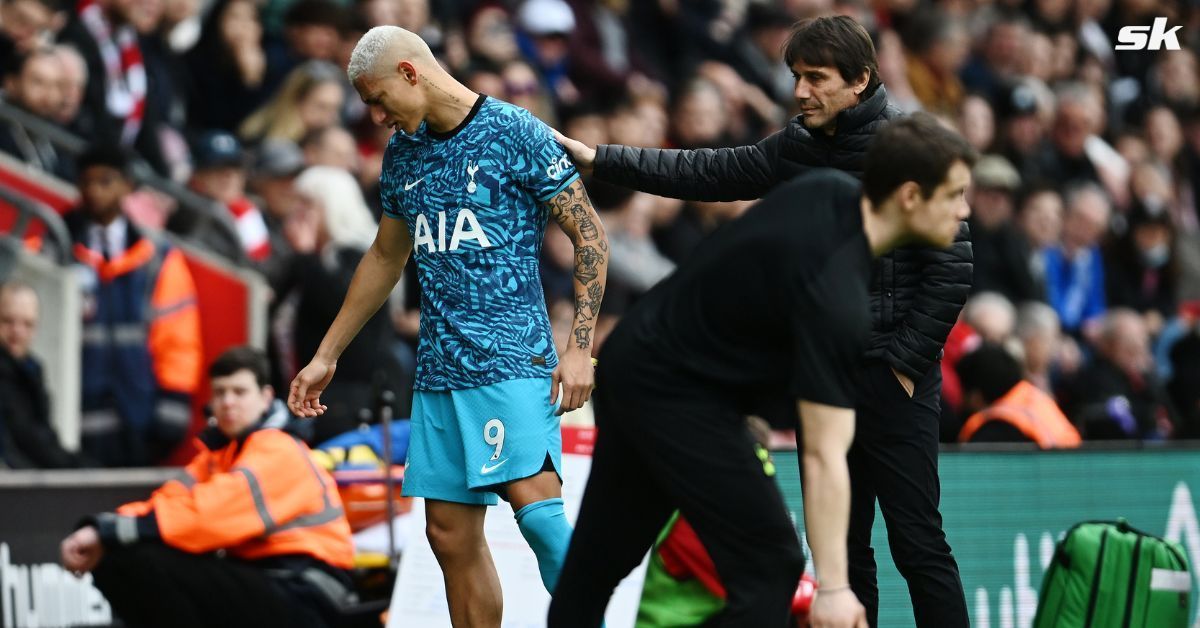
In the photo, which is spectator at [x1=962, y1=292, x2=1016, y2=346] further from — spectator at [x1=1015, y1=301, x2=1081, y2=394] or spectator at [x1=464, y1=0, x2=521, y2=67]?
spectator at [x1=464, y1=0, x2=521, y2=67]

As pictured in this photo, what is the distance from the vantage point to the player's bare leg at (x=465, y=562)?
19.9 ft

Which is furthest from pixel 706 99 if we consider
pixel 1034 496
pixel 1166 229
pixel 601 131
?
pixel 1034 496

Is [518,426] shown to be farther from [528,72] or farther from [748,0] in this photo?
[748,0]

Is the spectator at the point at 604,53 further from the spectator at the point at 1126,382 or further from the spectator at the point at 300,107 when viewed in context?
A: the spectator at the point at 1126,382

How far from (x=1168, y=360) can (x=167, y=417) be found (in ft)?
25.8

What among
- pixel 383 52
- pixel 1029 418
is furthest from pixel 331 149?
pixel 383 52

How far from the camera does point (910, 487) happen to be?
5.98m

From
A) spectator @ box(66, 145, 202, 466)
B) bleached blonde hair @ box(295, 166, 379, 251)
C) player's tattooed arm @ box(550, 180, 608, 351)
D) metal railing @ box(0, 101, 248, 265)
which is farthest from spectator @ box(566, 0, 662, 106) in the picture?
player's tattooed arm @ box(550, 180, 608, 351)

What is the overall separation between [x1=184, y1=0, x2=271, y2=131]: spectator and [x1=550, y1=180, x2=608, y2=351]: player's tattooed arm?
253 inches

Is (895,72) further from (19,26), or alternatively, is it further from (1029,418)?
(19,26)

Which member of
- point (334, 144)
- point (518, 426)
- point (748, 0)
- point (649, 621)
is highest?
point (748, 0)

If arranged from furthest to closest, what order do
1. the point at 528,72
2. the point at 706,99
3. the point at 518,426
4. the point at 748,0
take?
the point at 748,0
the point at 706,99
the point at 528,72
the point at 518,426

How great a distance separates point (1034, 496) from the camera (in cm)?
855

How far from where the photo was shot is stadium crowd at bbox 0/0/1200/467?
1023 cm
